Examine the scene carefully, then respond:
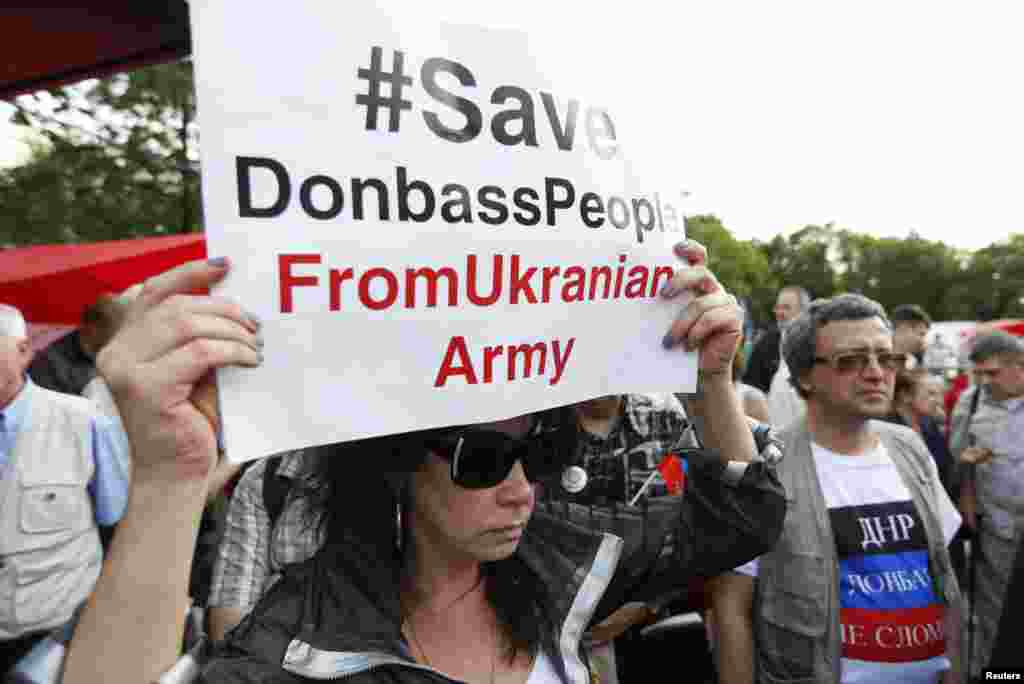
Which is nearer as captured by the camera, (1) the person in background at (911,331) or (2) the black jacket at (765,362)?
(1) the person in background at (911,331)

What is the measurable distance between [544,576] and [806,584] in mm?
1184

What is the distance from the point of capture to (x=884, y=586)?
7.89 ft

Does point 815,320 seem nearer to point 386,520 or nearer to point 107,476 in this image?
point 386,520

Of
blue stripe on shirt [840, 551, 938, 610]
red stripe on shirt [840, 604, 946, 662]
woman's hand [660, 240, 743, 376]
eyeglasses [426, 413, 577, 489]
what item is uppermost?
woman's hand [660, 240, 743, 376]

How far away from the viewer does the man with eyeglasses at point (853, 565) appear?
7.76 ft

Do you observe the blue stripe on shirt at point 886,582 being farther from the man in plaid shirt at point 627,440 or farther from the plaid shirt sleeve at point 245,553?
the plaid shirt sleeve at point 245,553

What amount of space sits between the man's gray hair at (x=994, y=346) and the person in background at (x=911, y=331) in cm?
119

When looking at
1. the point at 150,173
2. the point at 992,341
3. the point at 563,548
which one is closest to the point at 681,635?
the point at 563,548

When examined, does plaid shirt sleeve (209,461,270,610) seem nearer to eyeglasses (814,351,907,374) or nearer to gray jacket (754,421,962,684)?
gray jacket (754,421,962,684)

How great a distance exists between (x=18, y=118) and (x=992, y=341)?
18.7 feet

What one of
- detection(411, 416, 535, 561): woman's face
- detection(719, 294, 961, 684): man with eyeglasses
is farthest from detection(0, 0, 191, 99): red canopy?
detection(719, 294, 961, 684): man with eyeglasses

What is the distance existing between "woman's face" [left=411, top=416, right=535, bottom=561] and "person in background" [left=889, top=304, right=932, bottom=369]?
194 inches

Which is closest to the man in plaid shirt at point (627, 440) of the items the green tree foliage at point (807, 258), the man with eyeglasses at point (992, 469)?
the man with eyeglasses at point (992, 469)

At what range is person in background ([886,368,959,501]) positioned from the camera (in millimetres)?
4520
